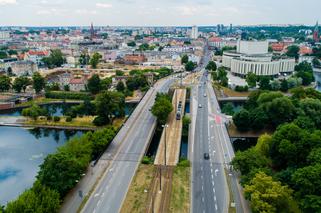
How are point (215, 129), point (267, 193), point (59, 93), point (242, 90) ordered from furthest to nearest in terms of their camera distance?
point (242, 90) → point (59, 93) → point (215, 129) → point (267, 193)

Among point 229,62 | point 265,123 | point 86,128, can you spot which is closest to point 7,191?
point 86,128

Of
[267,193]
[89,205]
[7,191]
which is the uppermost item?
[267,193]

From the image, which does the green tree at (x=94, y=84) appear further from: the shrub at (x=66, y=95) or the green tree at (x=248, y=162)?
the green tree at (x=248, y=162)

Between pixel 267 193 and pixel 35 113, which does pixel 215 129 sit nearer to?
pixel 267 193

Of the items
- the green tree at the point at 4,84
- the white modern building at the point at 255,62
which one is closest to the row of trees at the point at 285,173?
the white modern building at the point at 255,62

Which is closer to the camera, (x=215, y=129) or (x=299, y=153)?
(x=299, y=153)

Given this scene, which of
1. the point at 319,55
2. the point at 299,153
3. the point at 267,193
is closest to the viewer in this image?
the point at 267,193

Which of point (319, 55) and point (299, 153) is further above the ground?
point (319, 55)

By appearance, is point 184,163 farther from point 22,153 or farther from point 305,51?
point 305,51
